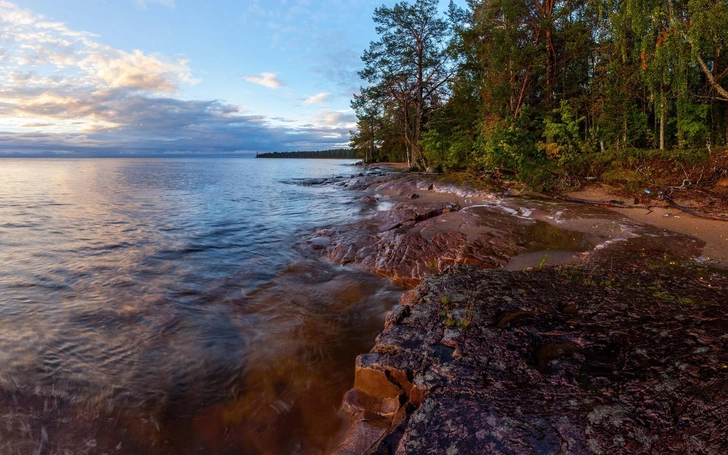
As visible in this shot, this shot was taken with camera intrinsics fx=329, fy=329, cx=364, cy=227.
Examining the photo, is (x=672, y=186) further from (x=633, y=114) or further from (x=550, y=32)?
(x=550, y=32)

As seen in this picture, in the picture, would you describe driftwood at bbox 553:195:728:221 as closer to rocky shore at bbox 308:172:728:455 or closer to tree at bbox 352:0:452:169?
rocky shore at bbox 308:172:728:455

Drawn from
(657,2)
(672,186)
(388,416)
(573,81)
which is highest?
(657,2)

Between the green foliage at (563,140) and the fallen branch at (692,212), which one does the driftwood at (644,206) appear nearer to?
the fallen branch at (692,212)

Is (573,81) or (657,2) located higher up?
(657,2)

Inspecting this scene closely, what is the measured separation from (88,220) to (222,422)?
15476 millimetres

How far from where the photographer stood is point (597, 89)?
1828cm

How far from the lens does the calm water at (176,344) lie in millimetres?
3682

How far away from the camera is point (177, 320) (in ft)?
19.9

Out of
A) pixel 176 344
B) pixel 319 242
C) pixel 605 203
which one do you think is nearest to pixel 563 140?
pixel 605 203

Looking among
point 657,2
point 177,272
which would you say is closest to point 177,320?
point 177,272

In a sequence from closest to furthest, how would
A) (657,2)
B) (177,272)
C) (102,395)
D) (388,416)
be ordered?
(388,416), (102,395), (177,272), (657,2)

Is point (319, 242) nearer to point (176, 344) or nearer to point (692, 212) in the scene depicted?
point (176, 344)

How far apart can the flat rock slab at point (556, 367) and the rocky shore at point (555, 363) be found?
0.01 metres

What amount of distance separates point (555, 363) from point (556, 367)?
0.23 ft
